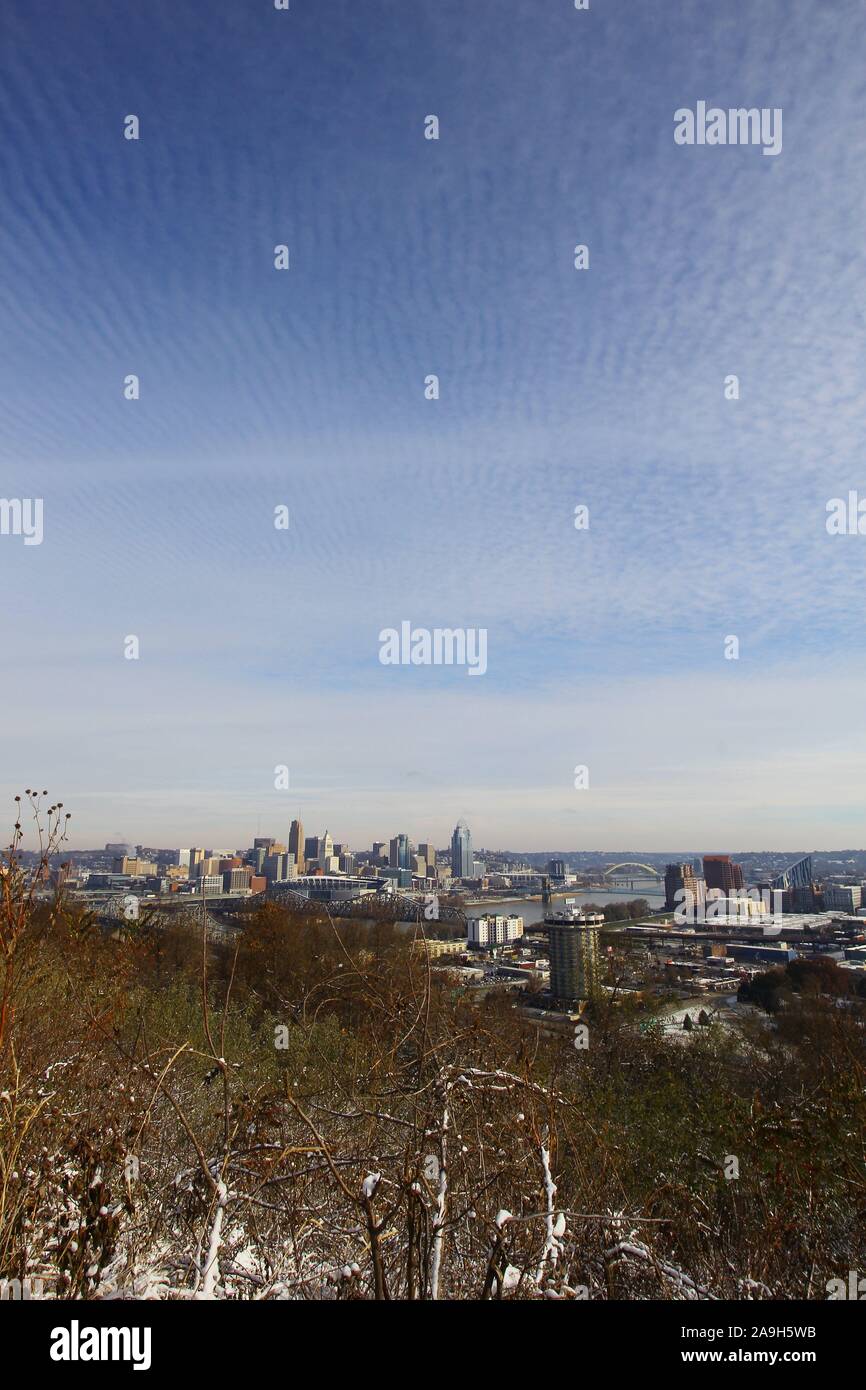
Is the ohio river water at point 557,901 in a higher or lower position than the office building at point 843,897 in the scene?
lower

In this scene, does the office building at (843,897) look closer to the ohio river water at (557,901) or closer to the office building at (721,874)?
the office building at (721,874)

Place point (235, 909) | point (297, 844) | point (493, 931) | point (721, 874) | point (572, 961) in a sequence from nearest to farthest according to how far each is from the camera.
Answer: point (572, 961) < point (493, 931) < point (235, 909) < point (721, 874) < point (297, 844)

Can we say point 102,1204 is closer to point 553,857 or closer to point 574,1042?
point 574,1042

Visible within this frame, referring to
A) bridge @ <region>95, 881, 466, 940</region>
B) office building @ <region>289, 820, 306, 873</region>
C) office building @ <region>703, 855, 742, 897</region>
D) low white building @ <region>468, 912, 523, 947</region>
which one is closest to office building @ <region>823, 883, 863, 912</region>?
office building @ <region>703, 855, 742, 897</region>

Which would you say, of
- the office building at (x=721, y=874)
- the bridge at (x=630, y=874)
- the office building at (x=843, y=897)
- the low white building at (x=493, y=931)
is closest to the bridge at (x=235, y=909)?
the low white building at (x=493, y=931)

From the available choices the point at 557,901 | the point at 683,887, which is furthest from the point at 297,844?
the point at 683,887

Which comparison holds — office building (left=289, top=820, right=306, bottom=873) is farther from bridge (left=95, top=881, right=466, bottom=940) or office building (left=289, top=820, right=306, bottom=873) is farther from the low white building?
the low white building

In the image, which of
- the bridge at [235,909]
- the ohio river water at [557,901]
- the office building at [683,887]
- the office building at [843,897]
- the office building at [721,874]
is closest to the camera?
the bridge at [235,909]

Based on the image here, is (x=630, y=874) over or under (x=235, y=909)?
under

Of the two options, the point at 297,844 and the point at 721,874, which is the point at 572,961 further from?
the point at 297,844
